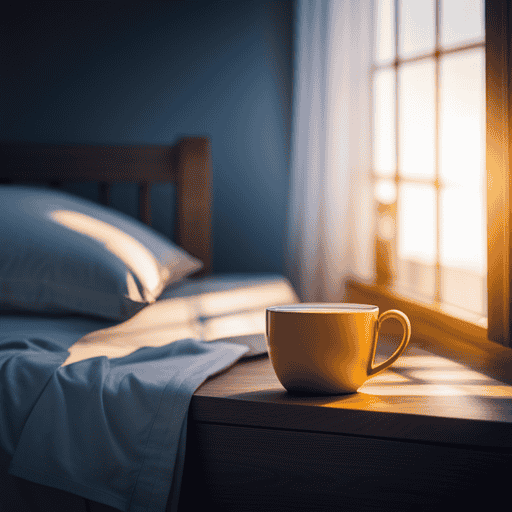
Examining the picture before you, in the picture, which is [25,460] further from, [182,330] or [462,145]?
[462,145]

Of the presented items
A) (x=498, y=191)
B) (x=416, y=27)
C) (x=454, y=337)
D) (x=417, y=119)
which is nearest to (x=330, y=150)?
(x=417, y=119)

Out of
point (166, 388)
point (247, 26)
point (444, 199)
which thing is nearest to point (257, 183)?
point (247, 26)

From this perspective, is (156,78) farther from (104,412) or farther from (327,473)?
(327,473)

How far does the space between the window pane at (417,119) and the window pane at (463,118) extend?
0.20 feet

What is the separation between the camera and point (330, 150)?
1807mm

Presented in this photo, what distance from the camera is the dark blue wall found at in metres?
1.99

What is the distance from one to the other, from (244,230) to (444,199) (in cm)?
88

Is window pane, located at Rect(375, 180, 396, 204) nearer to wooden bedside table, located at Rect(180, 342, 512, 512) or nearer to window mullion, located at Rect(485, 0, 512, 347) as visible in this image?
window mullion, located at Rect(485, 0, 512, 347)

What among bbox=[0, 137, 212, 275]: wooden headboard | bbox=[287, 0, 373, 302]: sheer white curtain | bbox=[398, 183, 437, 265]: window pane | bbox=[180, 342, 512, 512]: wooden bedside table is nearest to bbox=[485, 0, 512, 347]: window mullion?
bbox=[180, 342, 512, 512]: wooden bedside table

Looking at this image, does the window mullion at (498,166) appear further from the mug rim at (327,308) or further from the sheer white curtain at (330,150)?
the sheer white curtain at (330,150)

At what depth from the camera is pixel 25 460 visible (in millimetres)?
633

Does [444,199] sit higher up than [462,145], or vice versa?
[462,145]

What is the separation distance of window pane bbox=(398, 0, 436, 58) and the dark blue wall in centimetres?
56

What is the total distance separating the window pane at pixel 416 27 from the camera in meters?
1.42
